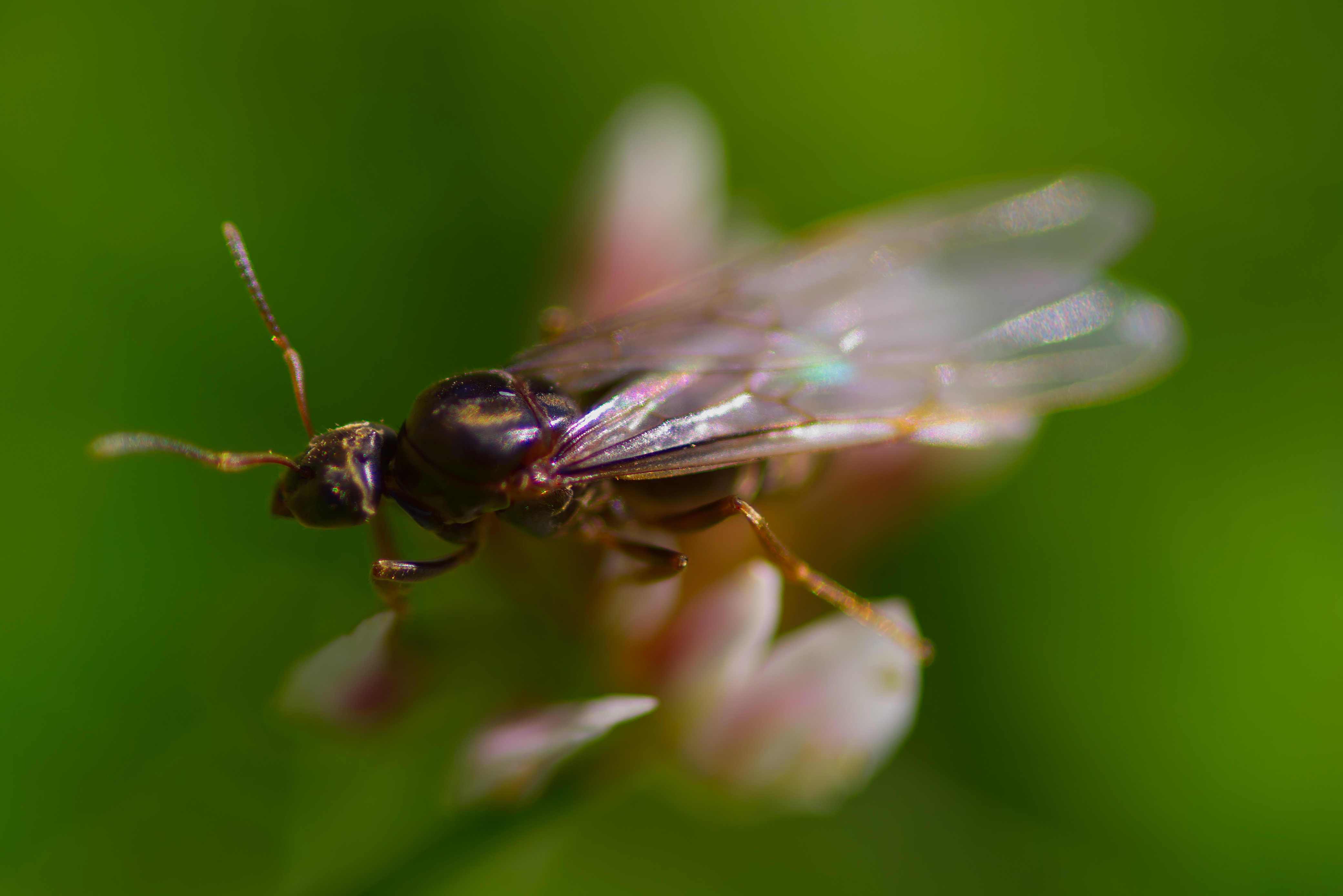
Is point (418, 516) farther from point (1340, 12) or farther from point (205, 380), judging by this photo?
point (1340, 12)

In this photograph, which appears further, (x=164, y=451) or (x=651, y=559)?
(x=651, y=559)

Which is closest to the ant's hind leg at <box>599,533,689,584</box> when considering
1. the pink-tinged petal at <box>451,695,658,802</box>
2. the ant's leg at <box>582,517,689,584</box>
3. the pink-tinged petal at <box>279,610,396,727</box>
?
the ant's leg at <box>582,517,689,584</box>

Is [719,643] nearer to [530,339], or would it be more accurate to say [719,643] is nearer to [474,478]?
[474,478]

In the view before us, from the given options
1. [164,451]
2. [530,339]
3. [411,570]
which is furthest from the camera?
[530,339]

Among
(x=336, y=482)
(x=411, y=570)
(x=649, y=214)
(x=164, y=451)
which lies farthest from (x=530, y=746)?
(x=649, y=214)

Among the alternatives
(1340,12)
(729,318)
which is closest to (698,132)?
(729,318)

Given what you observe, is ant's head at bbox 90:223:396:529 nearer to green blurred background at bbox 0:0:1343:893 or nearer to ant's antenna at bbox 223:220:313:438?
ant's antenna at bbox 223:220:313:438
